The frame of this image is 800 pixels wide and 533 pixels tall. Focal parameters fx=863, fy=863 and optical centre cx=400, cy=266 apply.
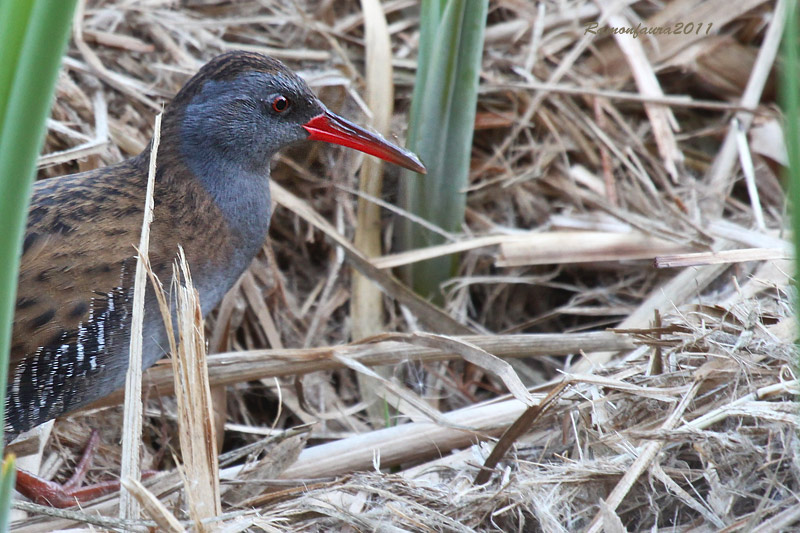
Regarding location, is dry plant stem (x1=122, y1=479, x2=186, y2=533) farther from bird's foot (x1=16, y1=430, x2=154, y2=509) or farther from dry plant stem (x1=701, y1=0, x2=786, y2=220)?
dry plant stem (x1=701, y1=0, x2=786, y2=220)

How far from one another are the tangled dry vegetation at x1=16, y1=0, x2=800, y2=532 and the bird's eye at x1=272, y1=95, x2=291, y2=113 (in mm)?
525

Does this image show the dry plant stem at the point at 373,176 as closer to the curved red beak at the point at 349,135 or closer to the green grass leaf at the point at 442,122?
the green grass leaf at the point at 442,122

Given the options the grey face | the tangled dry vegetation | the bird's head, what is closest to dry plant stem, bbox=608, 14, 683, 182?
the tangled dry vegetation

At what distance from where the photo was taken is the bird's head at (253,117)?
2357 millimetres

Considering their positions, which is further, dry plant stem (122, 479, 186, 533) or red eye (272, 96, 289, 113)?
red eye (272, 96, 289, 113)

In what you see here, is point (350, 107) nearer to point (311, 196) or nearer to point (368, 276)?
point (311, 196)

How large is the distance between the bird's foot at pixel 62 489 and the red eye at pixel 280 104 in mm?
1062

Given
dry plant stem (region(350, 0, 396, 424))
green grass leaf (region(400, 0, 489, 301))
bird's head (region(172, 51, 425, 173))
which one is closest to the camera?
bird's head (region(172, 51, 425, 173))

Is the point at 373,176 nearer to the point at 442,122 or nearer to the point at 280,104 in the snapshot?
the point at 442,122

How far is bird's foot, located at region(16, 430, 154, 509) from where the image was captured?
228 centimetres

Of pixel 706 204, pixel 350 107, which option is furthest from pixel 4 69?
pixel 706 204

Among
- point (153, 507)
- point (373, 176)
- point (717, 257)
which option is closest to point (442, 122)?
point (373, 176)

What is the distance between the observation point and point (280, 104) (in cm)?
243

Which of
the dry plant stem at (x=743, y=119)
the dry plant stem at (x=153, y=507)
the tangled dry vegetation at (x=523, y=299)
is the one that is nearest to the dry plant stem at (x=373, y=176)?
the tangled dry vegetation at (x=523, y=299)
